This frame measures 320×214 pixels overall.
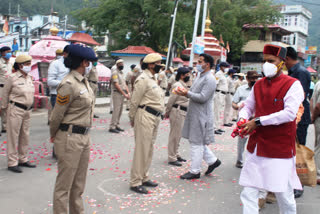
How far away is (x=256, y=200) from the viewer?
3.46m

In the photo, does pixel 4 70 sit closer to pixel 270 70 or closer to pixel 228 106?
pixel 228 106

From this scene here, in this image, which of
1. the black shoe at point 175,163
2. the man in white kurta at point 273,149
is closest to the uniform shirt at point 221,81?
the black shoe at point 175,163

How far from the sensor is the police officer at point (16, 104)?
224 inches

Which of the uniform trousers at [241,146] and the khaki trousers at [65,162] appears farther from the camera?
the uniform trousers at [241,146]

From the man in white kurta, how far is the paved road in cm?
110

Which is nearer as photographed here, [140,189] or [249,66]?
[140,189]

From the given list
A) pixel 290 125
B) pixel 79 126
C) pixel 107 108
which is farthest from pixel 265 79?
pixel 107 108

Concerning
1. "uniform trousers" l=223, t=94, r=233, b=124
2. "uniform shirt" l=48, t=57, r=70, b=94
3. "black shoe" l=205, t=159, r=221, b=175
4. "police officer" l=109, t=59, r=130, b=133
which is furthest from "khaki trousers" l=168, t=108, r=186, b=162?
"uniform trousers" l=223, t=94, r=233, b=124

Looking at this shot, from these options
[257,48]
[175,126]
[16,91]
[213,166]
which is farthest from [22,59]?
[257,48]

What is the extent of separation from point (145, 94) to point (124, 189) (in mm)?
1510

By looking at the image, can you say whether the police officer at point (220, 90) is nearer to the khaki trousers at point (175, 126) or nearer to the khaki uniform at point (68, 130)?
the khaki trousers at point (175, 126)

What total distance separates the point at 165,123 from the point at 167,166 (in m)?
5.53

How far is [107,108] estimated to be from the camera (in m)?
14.8

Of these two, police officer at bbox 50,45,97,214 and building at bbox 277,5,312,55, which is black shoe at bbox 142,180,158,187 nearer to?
police officer at bbox 50,45,97,214
